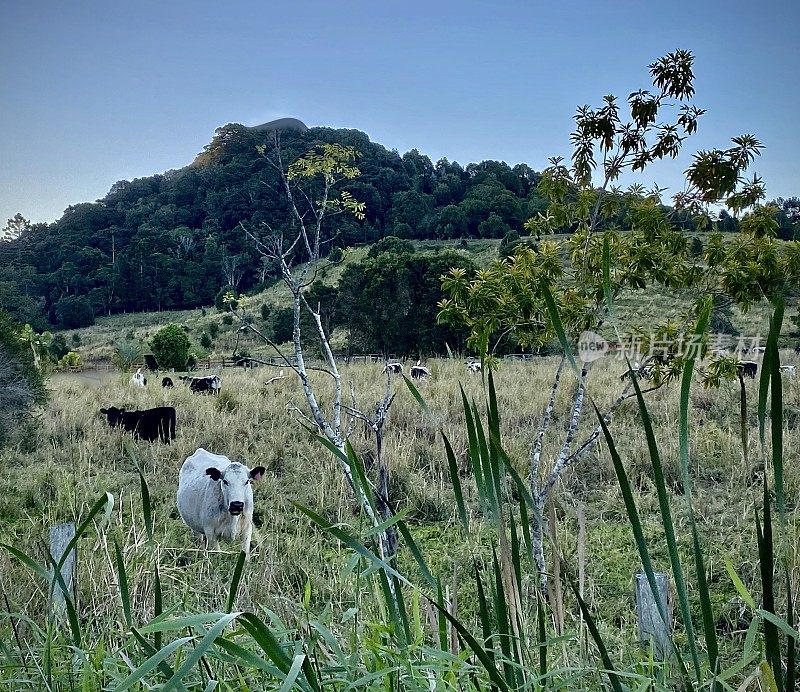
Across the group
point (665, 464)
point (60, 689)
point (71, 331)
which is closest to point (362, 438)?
point (665, 464)

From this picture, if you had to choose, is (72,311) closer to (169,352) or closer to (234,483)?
(169,352)

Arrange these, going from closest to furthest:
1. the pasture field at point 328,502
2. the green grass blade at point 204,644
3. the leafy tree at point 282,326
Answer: the green grass blade at point 204,644 → the pasture field at point 328,502 → the leafy tree at point 282,326

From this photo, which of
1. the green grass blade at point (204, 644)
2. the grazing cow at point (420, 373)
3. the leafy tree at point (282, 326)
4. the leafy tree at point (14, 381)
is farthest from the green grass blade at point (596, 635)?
the leafy tree at point (282, 326)

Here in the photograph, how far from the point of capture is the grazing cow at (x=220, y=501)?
4.80 m

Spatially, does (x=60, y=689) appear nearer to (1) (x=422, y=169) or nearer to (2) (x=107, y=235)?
(2) (x=107, y=235)

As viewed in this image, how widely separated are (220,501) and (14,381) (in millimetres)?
4757

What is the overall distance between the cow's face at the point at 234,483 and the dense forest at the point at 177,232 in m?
18.5

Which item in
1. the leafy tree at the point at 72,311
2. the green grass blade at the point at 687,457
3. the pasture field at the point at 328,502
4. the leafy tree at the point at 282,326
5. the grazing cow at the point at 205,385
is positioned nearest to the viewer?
the green grass blade at the point at 687,457

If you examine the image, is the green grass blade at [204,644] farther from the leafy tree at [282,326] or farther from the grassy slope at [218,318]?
the leafy tree at [282,326]

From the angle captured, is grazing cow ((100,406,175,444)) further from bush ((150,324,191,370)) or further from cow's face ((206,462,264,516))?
bush ((150,324,191,370))

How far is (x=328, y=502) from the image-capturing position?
560 cm

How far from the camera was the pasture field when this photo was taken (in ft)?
8.87

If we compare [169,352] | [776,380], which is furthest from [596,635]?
[169,352]

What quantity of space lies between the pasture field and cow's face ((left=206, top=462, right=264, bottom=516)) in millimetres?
324
